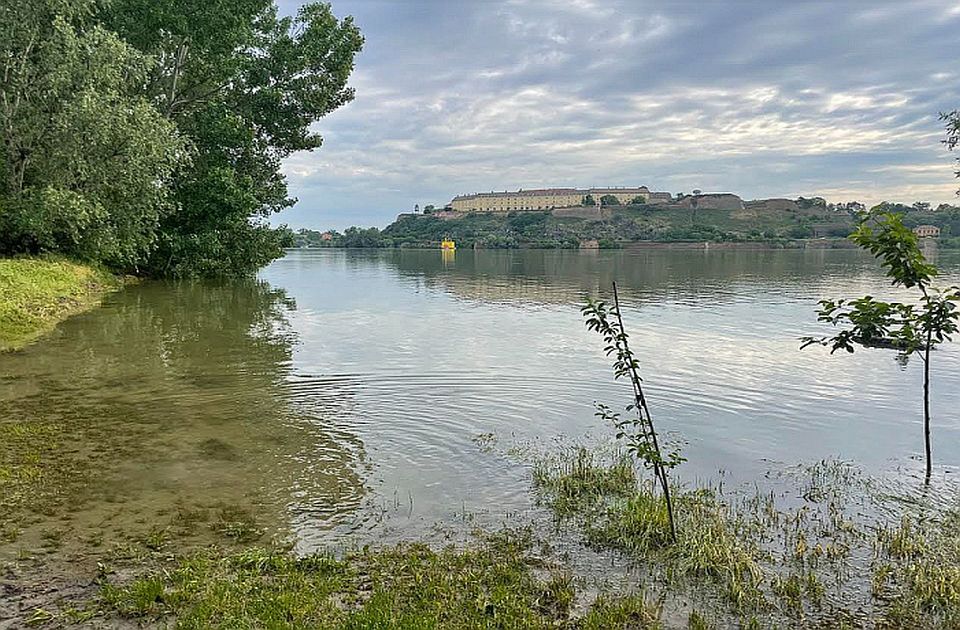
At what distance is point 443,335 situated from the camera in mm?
20859

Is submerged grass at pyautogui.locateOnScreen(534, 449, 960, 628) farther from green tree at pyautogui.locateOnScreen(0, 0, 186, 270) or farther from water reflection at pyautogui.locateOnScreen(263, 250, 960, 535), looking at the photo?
green tree at pyautogui.locateOnScreen(0, 0, 186, 270)

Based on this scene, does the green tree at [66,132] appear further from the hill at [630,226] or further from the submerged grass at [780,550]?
the hill at [630,226]

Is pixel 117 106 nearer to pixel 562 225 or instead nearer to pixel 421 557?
pixel 421 557

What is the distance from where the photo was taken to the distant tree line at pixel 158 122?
2602 cm

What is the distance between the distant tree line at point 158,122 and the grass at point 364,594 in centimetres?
2424

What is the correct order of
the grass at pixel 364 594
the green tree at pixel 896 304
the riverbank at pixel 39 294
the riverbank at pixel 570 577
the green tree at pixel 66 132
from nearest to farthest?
the grass at pixel 364 594
the riverbank at pixel 570 577
the green tree at pixel 896 304
the riverbank at pixel 39 294
the green tree at pixel 66 132

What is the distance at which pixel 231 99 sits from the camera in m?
39.2

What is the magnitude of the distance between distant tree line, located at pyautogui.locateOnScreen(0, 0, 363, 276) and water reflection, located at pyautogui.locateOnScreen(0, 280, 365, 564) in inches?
411

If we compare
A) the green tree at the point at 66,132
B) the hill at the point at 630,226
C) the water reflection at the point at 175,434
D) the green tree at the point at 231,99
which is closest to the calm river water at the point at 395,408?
the water reflection at the point at 175,434

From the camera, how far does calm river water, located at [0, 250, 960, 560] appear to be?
7631 mm

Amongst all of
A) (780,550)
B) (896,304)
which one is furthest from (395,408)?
(896,304)

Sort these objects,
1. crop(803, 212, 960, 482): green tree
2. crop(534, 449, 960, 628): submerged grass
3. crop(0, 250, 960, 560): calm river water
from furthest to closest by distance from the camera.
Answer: crop(0, 250, 960, 560): calm river water, crop(803, 212, 960, 482): green tree, crop(534, 449, 960, 628): submerged grass

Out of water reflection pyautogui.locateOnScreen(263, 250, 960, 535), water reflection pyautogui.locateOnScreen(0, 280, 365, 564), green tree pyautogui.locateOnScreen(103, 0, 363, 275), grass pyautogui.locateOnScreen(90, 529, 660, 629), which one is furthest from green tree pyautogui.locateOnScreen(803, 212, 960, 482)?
green tree pyautogui.locateOnScreen(103, 0, 363, 275)

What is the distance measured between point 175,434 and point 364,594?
5715 millimetres
